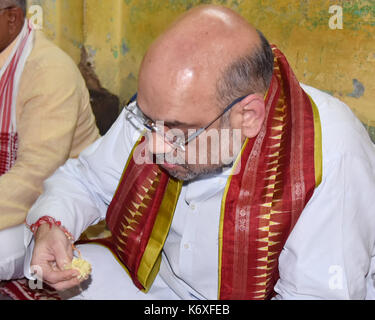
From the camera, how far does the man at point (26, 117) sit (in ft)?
8.08

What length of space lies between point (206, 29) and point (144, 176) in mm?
721

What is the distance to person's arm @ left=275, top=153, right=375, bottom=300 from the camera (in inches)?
63.8

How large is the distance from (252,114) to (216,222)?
0.45 meters

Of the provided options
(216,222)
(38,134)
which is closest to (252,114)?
(216,222)

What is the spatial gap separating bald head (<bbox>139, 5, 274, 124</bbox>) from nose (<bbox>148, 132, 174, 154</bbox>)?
10 cm

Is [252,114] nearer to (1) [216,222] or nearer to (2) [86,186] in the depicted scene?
(1) [216,222]

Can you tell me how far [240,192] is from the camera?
1.81 m

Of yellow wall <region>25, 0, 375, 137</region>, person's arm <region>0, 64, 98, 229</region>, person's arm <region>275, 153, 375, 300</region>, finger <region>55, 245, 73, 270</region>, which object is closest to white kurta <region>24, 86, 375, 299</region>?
person's arm <region>275, 153, 375, 300</region>

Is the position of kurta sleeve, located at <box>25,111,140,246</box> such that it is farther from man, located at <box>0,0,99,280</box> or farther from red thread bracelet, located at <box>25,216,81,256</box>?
man, located at <box>0,0,99,280</box>

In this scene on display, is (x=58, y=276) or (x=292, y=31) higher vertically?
(x=292, y=31)

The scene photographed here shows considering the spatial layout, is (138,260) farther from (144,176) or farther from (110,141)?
(110,141)

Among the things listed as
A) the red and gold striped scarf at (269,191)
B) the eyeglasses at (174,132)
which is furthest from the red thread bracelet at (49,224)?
the eyeglasses at (174,132)

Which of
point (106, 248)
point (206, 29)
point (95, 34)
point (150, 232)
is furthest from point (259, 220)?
point (95, 34)

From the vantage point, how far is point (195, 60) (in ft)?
5.20
